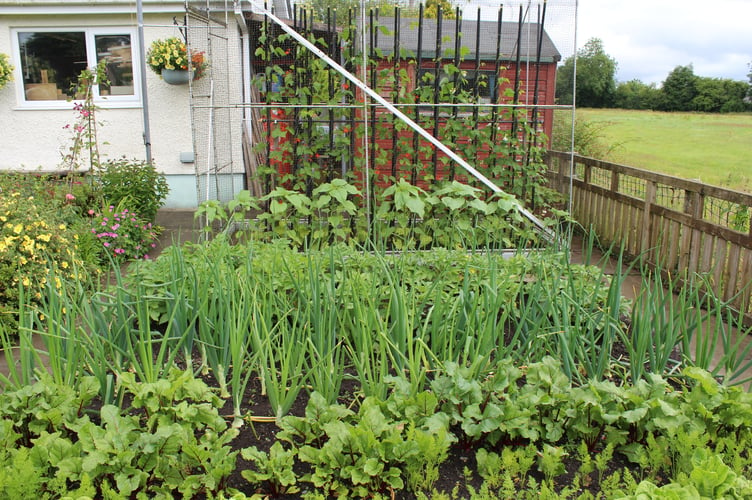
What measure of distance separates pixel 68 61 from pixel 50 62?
0.24 m

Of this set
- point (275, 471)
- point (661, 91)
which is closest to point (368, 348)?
point (275, 471)

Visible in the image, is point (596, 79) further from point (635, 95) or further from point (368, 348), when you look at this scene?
point (368, 348)

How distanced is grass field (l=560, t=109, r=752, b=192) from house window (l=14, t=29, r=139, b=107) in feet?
33.1

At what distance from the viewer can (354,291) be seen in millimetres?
2385

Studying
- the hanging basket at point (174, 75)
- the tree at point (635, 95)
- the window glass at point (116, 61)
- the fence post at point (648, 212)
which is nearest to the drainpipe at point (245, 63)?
the hanging basket at point (174, 75)

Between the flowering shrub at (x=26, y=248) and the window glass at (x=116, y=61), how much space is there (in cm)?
459

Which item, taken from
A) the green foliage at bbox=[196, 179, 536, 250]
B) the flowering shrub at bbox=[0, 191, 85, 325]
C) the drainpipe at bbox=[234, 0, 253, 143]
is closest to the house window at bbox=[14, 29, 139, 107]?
the drainpipe at bbox=[234, 0, 253, 143]

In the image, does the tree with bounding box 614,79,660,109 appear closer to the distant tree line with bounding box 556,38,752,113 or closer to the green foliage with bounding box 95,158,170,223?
the distant tree line with bounding box 556,38,752,113

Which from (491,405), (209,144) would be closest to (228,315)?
(491,405)

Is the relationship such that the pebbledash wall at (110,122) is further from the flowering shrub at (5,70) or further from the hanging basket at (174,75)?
the hanging basket at (174,75)

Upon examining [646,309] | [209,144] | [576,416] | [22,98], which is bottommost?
[576,416]

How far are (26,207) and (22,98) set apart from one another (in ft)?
17.2

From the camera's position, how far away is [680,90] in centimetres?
A: 2742

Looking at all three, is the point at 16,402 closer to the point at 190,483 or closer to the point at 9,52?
the point at 190,483
